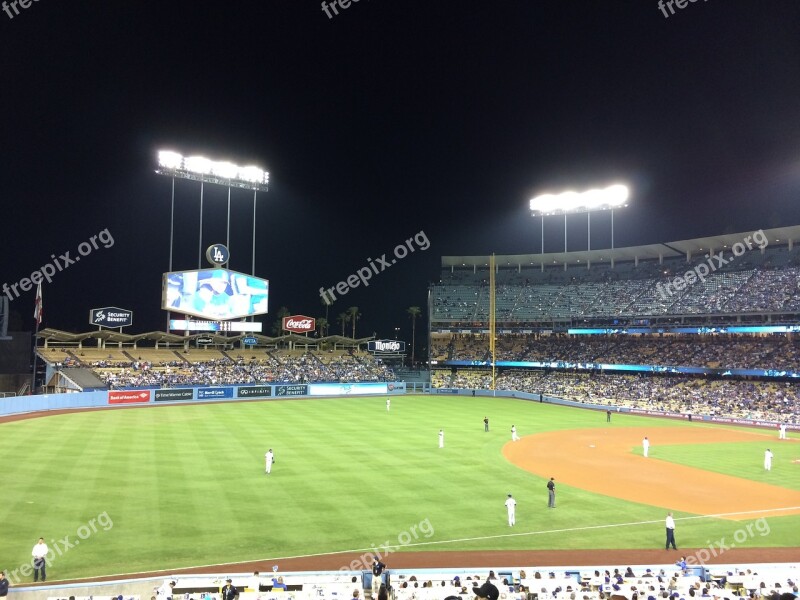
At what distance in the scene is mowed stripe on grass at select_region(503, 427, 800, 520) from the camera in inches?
864

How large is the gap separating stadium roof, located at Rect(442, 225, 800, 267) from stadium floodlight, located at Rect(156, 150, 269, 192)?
1404 inches

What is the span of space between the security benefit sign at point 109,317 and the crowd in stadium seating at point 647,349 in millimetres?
45377

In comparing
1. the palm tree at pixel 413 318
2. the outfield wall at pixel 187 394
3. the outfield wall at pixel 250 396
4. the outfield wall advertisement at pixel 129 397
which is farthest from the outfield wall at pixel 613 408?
the outfield wall advertisement at pixel 129 397

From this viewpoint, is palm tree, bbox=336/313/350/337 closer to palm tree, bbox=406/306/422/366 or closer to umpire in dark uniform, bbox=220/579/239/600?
palm tree, bbox=406/306/422/366

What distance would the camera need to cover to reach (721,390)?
181 feet

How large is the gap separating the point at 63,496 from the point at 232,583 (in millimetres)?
12205

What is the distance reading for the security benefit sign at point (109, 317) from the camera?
57.1 metres

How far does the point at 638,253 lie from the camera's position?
77750mm

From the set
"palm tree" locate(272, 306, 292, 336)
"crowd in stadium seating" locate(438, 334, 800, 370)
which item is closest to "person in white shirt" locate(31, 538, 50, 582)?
"crowd in stadium seating" locate(438, 334, 800, 370)

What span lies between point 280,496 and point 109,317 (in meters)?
45.2

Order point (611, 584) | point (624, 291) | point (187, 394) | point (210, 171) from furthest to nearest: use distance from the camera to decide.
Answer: point (624, 291)
point (210, 171)
point (187, 394)
point (611, 584)

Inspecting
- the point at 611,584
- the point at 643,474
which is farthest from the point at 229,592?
the point at 643,474

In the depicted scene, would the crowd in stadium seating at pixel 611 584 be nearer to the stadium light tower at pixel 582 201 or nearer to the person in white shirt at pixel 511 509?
the person in white shirt at pixel 511 509

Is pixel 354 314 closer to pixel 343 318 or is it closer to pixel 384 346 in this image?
pixel 343 318
